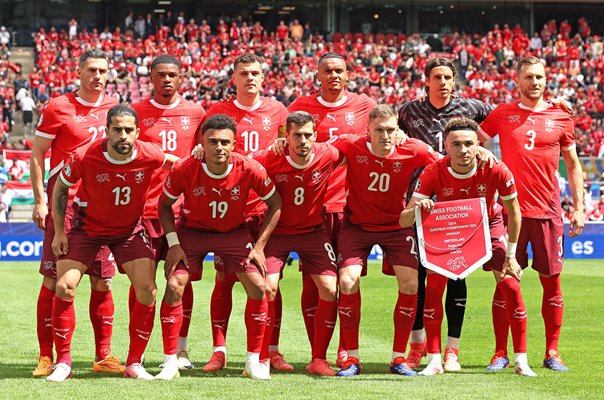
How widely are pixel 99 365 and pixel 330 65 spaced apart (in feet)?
10.1

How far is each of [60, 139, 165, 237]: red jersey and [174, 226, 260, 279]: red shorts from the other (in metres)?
0.46

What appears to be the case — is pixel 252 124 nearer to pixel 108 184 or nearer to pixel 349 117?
pixel 349 117

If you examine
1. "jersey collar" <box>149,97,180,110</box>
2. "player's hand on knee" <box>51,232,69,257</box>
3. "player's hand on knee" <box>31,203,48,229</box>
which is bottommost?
"player's hand on knee" <box>51,232,69,257</box>

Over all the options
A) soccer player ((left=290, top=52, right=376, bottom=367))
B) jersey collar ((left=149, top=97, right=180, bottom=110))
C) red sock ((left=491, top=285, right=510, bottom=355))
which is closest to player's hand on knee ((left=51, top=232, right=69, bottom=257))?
jersey collar ((left=149, top=97, right=180, bottom=110))

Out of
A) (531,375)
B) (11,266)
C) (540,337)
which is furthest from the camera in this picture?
(11,266)

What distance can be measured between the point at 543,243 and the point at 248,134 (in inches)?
102

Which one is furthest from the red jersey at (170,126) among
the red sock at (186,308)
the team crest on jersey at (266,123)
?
the red sock at (186,308)

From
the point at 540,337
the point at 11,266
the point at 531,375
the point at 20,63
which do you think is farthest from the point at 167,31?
the point at 531,375

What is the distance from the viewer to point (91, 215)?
8.16 meters

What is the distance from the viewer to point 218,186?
26.8 ft

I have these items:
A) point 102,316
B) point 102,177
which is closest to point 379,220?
point 102,177

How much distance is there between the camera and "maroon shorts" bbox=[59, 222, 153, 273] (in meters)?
8.10

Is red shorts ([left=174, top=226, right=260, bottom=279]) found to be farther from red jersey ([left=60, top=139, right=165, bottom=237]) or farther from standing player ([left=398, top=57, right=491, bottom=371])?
standing player ([left=398, top=57, right=491, bottom=371])

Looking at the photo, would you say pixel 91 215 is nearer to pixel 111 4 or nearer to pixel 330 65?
pixel 330 65
